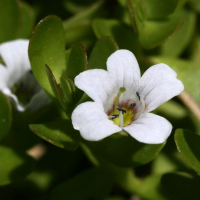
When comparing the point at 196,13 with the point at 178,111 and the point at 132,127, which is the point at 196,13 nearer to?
the point at 178,111

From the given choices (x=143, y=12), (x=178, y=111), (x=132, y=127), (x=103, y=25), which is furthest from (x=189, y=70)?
(x=132, y=127)

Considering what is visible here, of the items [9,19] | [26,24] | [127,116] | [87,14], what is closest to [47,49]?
[127,116]

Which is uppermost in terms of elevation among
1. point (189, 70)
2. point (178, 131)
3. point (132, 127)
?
point (132, 127)

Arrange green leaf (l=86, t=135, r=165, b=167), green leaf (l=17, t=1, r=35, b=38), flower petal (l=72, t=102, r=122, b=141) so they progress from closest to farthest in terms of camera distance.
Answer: flower petal (l=72, t=102, r=122, b=141)
green leaf (l=86, t=135, r=165, b=167)
green leaf (l=17, t=1, r=35, b=38)

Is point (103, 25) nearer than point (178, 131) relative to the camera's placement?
No

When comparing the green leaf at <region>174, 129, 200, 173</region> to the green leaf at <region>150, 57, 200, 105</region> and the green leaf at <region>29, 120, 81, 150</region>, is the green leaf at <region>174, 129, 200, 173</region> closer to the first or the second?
the green leaf at <region>29, 120, 81, 150</region>

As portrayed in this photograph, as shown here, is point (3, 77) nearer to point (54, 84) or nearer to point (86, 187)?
point (54, 84)

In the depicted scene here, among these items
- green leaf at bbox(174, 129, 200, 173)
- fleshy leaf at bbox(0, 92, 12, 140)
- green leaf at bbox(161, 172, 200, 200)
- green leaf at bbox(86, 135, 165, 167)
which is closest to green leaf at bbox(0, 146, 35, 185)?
fleshy leaf at bbox(0, 92, 12, 140)
